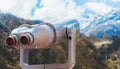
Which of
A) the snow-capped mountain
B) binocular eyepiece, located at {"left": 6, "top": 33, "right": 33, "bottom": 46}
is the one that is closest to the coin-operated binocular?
binocular eyepiece, located at {"left": 6, "top": 33, "right": 33, "bottom": 46}

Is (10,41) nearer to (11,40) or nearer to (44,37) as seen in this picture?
(11,40)

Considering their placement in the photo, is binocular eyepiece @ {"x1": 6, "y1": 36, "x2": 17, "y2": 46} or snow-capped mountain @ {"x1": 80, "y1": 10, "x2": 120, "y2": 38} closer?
binocular eyepiece @ {"x1": 6, "y1": 36, "x2": 17, "y2": 46}

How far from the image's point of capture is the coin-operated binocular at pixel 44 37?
200 centimetres

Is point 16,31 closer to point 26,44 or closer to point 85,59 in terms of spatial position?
point 26,44

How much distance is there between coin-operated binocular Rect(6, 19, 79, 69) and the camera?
1998 millimetres

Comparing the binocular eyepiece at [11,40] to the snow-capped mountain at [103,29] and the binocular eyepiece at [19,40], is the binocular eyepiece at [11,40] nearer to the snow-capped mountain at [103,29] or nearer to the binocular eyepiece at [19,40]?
the binocular eyepiece at [19,40]

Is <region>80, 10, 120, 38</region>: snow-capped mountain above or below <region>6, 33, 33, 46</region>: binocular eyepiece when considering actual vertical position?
below

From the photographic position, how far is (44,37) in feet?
6.82

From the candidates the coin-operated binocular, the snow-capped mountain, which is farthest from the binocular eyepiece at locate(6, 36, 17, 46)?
the snow-capped mountain

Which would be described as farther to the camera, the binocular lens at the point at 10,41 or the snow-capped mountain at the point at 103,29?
the snow-capped mountain at the point at 103,29

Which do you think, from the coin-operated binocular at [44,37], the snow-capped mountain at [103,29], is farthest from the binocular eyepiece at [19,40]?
the snow-capped mountain at [103,29]

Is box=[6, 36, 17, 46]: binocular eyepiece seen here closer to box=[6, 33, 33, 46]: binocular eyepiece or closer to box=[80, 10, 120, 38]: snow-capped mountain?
box=[6, 33, 33, 46]: binocular eyepiece

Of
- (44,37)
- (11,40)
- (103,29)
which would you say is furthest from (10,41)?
(103,29)

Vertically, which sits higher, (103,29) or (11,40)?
(11,40)
